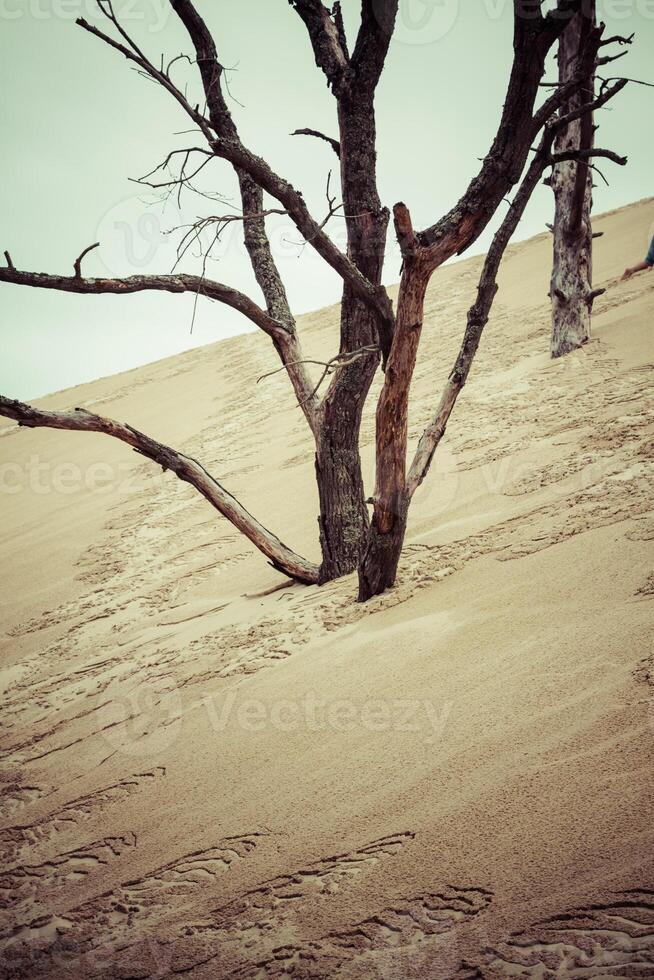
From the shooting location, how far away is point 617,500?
3.26 metres

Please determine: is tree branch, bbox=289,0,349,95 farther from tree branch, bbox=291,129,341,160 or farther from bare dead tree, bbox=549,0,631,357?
bare dead tree, bbox=549,0,631,357

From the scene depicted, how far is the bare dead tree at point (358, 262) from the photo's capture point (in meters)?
2.62

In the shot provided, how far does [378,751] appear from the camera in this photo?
205 cm

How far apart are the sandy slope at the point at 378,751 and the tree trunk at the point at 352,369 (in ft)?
1.22

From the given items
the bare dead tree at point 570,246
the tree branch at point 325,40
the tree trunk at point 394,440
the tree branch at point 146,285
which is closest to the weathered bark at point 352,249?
the tree branch at point 325,40

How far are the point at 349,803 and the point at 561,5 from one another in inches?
111

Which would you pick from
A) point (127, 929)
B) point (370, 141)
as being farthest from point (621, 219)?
point (127, 929)

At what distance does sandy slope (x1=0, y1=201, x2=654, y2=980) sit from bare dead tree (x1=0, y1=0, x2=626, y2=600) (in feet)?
1.49

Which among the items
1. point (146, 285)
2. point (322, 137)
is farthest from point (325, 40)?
point (146, 285)

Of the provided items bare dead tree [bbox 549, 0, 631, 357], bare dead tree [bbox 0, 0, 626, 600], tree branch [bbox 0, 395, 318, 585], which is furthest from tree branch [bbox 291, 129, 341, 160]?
bare dead tree [bbox 549, 0, 631, 357]

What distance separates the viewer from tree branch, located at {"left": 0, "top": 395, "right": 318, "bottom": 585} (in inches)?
123

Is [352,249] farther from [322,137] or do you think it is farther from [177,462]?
[177,462]

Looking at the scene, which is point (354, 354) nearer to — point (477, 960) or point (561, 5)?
point (561, 5)

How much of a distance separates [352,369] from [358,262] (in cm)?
58
